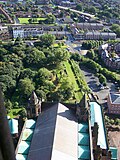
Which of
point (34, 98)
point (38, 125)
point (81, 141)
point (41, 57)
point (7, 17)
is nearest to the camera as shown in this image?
point (81, 141)

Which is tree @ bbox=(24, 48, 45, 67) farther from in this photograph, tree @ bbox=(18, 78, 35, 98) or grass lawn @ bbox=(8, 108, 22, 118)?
grass lawn @ bbox=(8, 108, 22, 118)

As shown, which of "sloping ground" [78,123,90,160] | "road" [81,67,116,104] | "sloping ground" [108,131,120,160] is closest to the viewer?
"sloping ground" [78,123,90,160]

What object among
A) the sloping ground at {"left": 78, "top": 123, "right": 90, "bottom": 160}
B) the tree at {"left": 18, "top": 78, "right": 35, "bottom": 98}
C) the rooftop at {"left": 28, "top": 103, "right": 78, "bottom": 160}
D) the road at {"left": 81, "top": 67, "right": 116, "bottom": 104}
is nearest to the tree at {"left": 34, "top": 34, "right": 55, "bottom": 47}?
the road at {"left": 81, "top": 67, "right": 116, "bottom": 104}

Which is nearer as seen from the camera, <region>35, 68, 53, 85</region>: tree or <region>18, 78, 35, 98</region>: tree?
<region>18, 78, 35, 98</region>: tree

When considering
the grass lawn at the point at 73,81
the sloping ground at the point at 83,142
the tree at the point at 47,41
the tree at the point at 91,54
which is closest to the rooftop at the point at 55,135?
the sloping ground at the point at 83,142

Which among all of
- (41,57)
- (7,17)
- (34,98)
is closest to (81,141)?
(34,98)

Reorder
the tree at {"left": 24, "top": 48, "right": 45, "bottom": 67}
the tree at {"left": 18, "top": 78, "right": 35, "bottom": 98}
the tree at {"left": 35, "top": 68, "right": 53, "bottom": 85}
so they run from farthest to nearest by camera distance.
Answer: the tree at {"left": 24, "top": 48, "right": 45, "bottom": 67} < the tree at {"left": 35, "top": 68, "right": 53, "bottom": 85} < the tree at {"left": 18, "top": 78, "right": 35, "bottom": 98}

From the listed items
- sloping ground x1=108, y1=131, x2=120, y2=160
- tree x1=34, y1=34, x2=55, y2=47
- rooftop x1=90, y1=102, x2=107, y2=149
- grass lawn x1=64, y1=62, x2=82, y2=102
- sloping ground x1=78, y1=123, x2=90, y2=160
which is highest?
tree x1=34, y1=34, x2=55, y2=47

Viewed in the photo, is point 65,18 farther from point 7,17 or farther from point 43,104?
point 43,104
